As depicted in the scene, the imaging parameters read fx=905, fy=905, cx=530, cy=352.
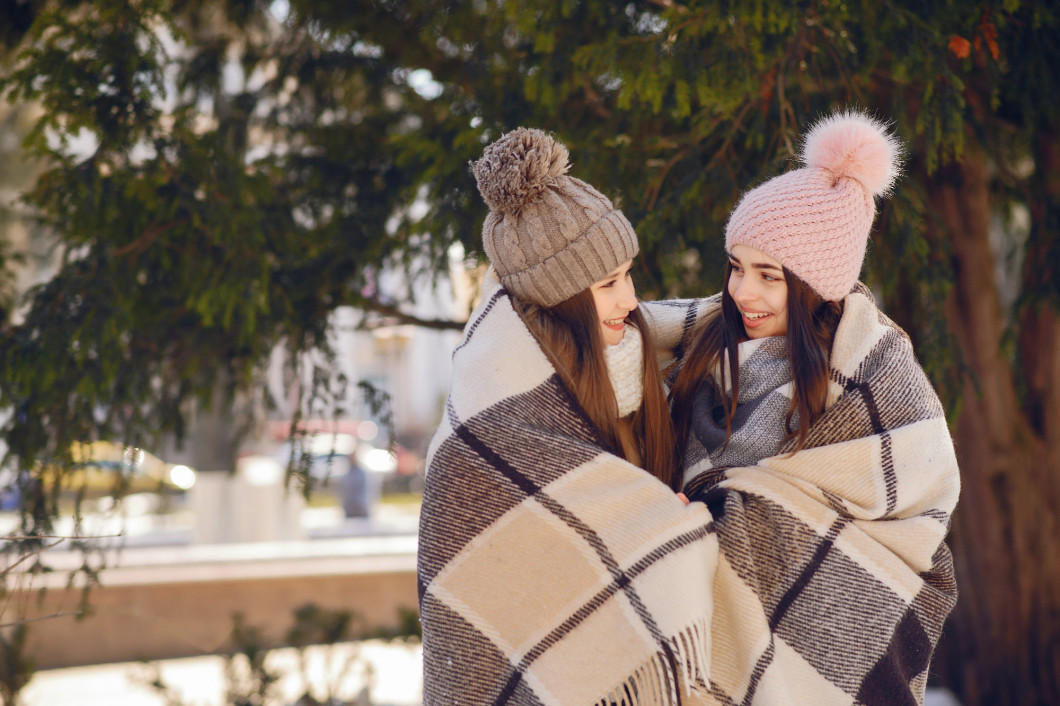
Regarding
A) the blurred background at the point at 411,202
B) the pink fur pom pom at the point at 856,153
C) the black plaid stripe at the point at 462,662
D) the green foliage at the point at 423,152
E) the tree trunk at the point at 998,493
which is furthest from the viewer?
the tree trunk at the point at 998,493

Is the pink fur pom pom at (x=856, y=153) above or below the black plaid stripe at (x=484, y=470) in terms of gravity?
above

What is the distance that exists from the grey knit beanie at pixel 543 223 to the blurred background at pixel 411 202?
3.15 feet

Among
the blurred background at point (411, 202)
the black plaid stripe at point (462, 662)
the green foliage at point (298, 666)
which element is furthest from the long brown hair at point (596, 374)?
the green foliage at point (298, 666)

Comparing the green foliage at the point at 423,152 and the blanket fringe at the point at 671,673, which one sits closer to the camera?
the blanket fringe at the point at 671,673

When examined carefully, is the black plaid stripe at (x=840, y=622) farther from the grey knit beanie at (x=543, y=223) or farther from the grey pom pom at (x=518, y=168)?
the grey pom pom at (x=518, y=168)

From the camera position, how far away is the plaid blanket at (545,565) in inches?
77.9

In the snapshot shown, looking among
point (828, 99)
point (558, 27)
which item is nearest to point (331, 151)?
point (558, 27)

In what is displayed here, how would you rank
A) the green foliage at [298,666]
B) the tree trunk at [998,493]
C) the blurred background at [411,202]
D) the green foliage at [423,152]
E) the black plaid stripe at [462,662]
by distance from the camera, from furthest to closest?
the green foliage at [298,666] → the tree trunk at [998,493] → the blurred background at [411,202] → the green foliage at [423,152] → the black plaid stripe at [462,662]

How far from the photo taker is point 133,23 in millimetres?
3426

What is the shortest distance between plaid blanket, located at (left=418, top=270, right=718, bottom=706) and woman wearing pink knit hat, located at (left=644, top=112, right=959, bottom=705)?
0.15 metres

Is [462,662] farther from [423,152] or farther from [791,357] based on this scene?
[423,152]

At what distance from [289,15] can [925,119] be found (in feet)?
10.5

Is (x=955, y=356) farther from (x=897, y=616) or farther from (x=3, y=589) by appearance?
(x=3, y=589)

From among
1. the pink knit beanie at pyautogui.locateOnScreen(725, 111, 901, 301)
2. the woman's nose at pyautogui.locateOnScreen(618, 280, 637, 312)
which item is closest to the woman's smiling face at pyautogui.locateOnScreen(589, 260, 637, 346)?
the woman's nose at pyautogui.locateOnScreen(618, 280, 637, 312)
